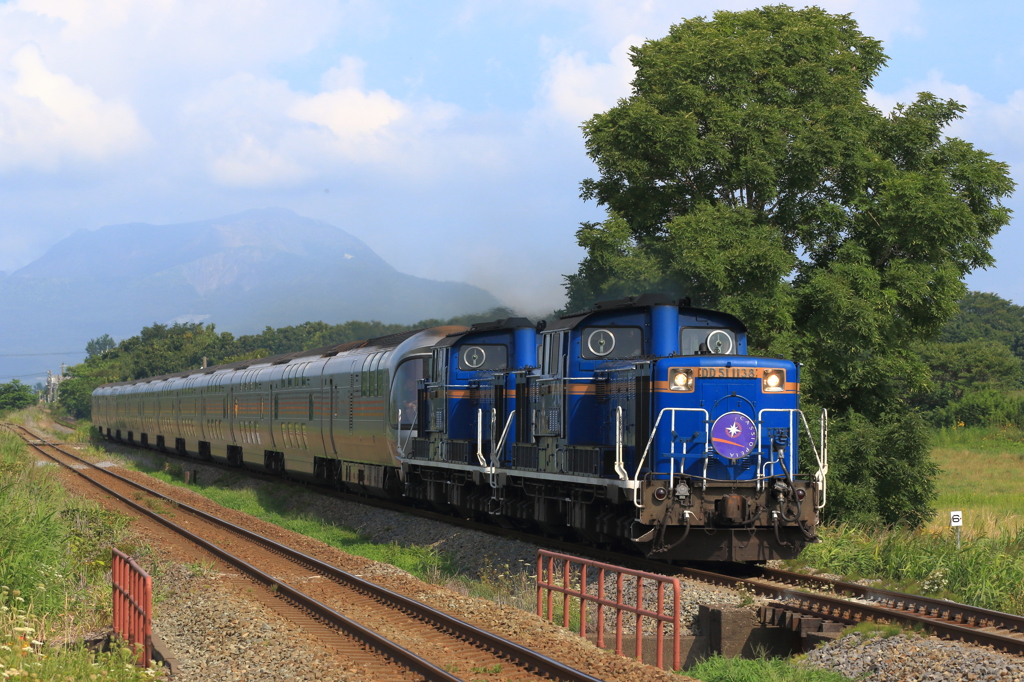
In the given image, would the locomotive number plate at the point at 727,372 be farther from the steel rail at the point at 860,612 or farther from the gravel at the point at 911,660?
the gravel at the point at 911,660

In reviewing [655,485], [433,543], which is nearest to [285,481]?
[433,543]

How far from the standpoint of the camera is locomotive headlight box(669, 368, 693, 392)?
13.1 metres

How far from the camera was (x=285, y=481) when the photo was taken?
103 ft

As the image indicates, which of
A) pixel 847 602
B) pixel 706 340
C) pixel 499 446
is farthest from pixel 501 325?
pixel 847 602

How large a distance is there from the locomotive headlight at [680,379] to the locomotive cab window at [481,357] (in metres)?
6.54

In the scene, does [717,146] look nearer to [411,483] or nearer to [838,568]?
A: [411,483]

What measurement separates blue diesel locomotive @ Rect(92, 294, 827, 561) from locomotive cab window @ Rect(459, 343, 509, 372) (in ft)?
0.08

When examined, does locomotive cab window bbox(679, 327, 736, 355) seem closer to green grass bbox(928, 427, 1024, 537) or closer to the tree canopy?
green grass bbox(928, 427, 1024, 537)

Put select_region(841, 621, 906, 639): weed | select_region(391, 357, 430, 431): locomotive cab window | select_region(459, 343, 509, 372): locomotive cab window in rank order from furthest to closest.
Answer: select_region(391, 357, 430, 431): locomotive cab window, select_region(459, 343, 509, 372): locomotive cab window, select_region(841, 621, 906, 639): weed

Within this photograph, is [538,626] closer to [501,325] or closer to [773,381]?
[773,381]

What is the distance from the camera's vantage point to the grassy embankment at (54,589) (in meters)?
8.70

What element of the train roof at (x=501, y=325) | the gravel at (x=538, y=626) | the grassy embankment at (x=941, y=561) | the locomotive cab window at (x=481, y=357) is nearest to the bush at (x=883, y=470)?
the grassy embankment at (x=941, y=561)

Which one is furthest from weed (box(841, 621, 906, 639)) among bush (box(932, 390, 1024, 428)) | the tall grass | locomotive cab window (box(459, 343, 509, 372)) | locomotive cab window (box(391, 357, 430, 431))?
bush (box(932, 390, 1024, 428))

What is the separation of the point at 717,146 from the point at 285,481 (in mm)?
16714
